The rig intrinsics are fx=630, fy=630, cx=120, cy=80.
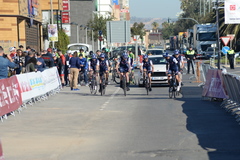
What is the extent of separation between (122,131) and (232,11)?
72.9 ft

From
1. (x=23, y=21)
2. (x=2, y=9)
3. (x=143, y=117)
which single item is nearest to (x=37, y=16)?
(x=23, y=21)

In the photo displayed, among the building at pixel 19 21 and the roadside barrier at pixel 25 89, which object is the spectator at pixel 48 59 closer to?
the roadside barrier at pixel 25 89

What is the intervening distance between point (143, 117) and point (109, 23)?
40.9 m

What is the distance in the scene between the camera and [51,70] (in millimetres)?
26000

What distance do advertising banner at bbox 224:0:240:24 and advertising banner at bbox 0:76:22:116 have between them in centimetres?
1843

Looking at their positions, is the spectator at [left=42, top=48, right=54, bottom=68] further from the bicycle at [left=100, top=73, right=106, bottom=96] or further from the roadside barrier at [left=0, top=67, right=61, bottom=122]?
the bicycle at [left=100, top=73, right=106, bottom=96]

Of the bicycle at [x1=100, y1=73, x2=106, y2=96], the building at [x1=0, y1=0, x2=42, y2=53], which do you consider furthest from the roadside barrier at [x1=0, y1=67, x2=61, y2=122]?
the building at [x1=0, y1=0, x2=42, y2=53]

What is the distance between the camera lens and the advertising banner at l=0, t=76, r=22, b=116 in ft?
52.6

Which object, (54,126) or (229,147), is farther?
(54,126)

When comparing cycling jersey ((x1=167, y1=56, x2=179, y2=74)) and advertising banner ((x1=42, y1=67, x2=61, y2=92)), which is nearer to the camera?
cycling jersey ((x1=167, y1=56, x2=179, y2=74))

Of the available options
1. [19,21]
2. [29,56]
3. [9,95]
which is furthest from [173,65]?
[19,21]

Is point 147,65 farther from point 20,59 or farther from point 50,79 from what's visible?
point 20,59

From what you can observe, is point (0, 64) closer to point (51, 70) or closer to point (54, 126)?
point (54, 126)

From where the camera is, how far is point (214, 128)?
13.6 metres
